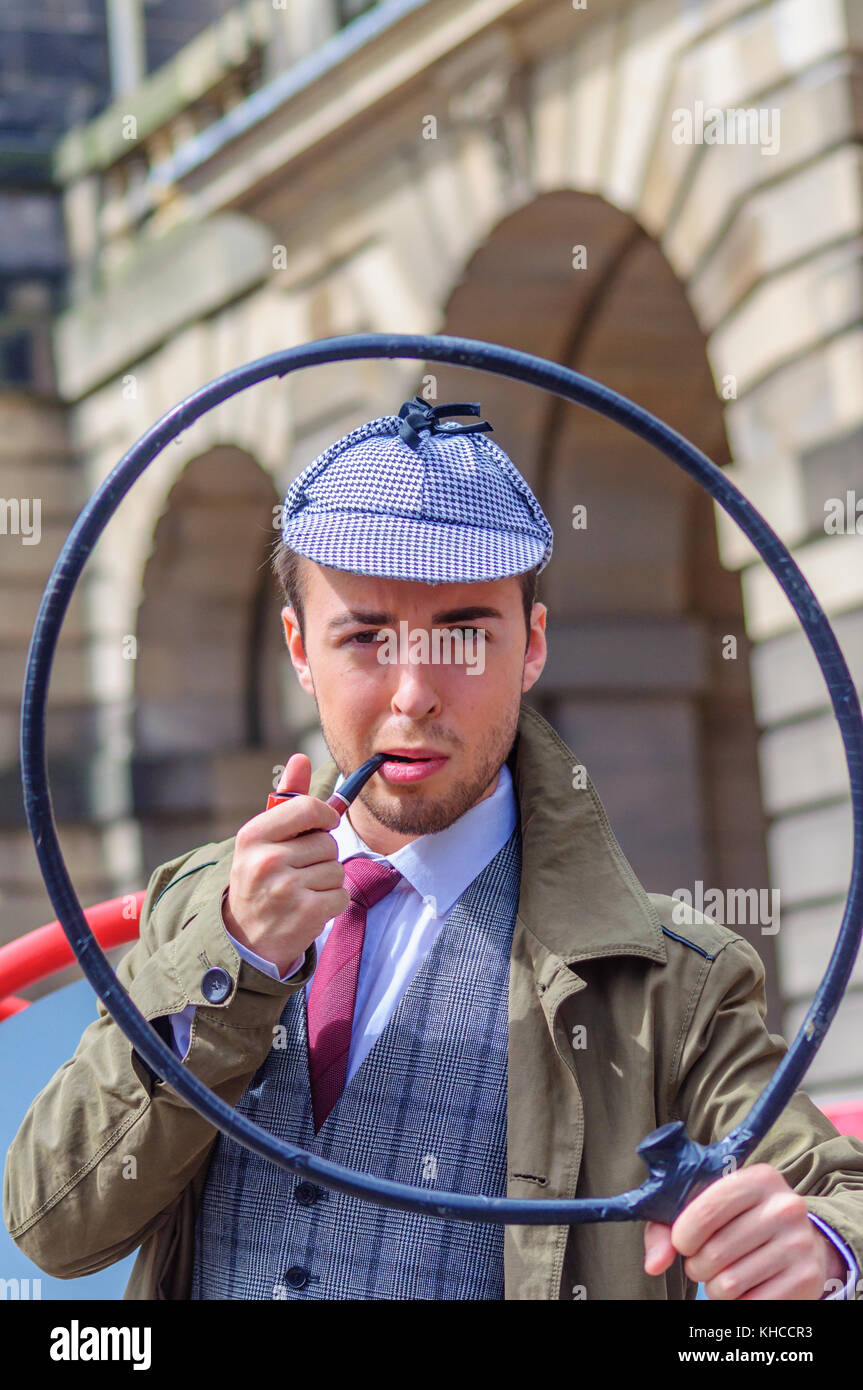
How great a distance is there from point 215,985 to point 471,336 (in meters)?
6.27

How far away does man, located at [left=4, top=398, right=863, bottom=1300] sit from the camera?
1985mm

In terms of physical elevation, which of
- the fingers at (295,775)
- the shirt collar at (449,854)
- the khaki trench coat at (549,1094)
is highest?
→ the fingers at (295,775)

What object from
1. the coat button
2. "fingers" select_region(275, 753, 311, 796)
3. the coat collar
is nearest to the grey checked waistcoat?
the coat collar

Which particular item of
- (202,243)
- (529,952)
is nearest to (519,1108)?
(529,952)

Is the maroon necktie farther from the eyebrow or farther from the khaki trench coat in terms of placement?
the eyebrow

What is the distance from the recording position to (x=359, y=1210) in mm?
2084

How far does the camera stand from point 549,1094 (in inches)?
80.4

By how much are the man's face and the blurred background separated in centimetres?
110

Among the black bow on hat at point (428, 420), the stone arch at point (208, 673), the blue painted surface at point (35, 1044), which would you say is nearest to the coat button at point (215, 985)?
the black bow on hat at point (428, 420)

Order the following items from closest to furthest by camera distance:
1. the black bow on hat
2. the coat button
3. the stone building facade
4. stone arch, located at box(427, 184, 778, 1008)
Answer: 1. the coat button
2. the black bow on hat
3. the stone building facade
4. stone arch, located at box(427, 184, 778, 1008)

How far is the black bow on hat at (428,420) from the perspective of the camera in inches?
86.3

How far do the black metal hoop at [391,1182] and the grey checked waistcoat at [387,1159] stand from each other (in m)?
0.31

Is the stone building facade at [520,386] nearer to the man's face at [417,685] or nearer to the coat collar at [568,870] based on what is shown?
the coat collar at [568,870]
